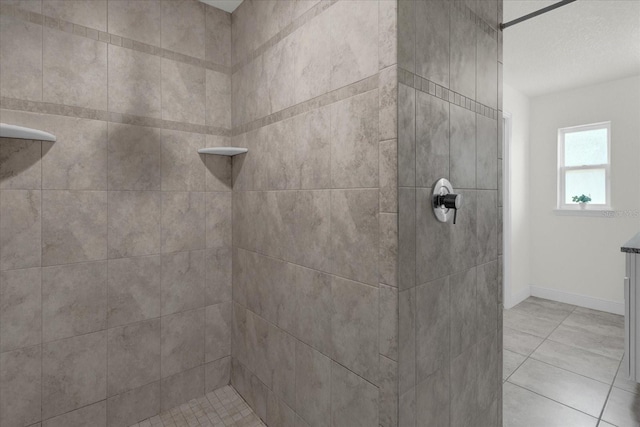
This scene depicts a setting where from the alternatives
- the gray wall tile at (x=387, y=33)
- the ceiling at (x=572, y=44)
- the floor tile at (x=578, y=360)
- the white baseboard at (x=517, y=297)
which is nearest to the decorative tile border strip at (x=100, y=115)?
the gray wall tile at (x=387, y=33)

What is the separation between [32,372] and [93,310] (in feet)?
1.14

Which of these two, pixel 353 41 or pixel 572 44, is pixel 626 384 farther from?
pixel 353 41

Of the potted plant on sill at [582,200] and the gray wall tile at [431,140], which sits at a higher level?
the gray wall tile at [431,140]

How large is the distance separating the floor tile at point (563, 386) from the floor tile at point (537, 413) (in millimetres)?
73

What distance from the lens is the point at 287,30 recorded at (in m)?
1.58

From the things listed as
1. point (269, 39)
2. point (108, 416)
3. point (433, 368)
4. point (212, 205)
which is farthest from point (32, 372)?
point (269, 39)

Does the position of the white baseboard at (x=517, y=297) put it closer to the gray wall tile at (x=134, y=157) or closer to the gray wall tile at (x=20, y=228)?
the gray wall tile at (x=134, y=157)

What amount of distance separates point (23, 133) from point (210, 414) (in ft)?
5.64

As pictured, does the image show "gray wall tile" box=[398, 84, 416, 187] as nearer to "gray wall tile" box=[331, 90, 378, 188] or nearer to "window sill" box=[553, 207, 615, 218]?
"gray wall tile" box=[331, 90, 378, 188]

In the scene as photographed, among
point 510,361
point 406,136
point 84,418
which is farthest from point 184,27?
point 510,361

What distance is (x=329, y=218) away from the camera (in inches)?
53.2

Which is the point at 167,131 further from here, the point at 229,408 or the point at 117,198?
the point at 229,408

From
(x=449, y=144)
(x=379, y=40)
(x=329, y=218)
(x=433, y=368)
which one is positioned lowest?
(x=433, y=368)

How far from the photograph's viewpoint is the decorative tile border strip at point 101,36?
148 cm
